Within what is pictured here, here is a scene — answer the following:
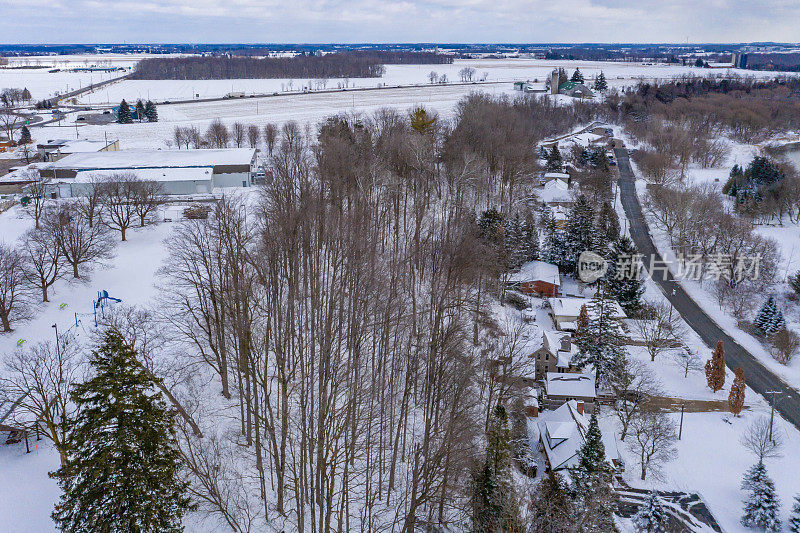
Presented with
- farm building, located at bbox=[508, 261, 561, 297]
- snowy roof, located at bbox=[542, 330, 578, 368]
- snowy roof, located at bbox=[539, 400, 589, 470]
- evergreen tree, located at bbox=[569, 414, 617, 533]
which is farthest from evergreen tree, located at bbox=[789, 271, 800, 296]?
evergreen tree, located at bbox=[569, 414, 617, 533]

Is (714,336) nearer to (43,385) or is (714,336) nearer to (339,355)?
(339,355)

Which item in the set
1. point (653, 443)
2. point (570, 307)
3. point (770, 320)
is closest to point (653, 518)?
point (653, 443)

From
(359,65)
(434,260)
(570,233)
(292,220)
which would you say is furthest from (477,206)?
(359,65)

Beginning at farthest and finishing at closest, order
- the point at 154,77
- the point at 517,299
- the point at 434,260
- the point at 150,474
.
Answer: the point at 154,77 < the point at 517,299 < the point at 434,260 < the point at 150,474

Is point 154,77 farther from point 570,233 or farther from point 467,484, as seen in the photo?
point 467,484

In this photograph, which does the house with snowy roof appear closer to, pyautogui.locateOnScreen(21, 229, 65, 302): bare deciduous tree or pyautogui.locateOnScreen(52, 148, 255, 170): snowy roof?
pyautogui.locateOnScreen(21, 229, 65, 302): bare deciduous tree
